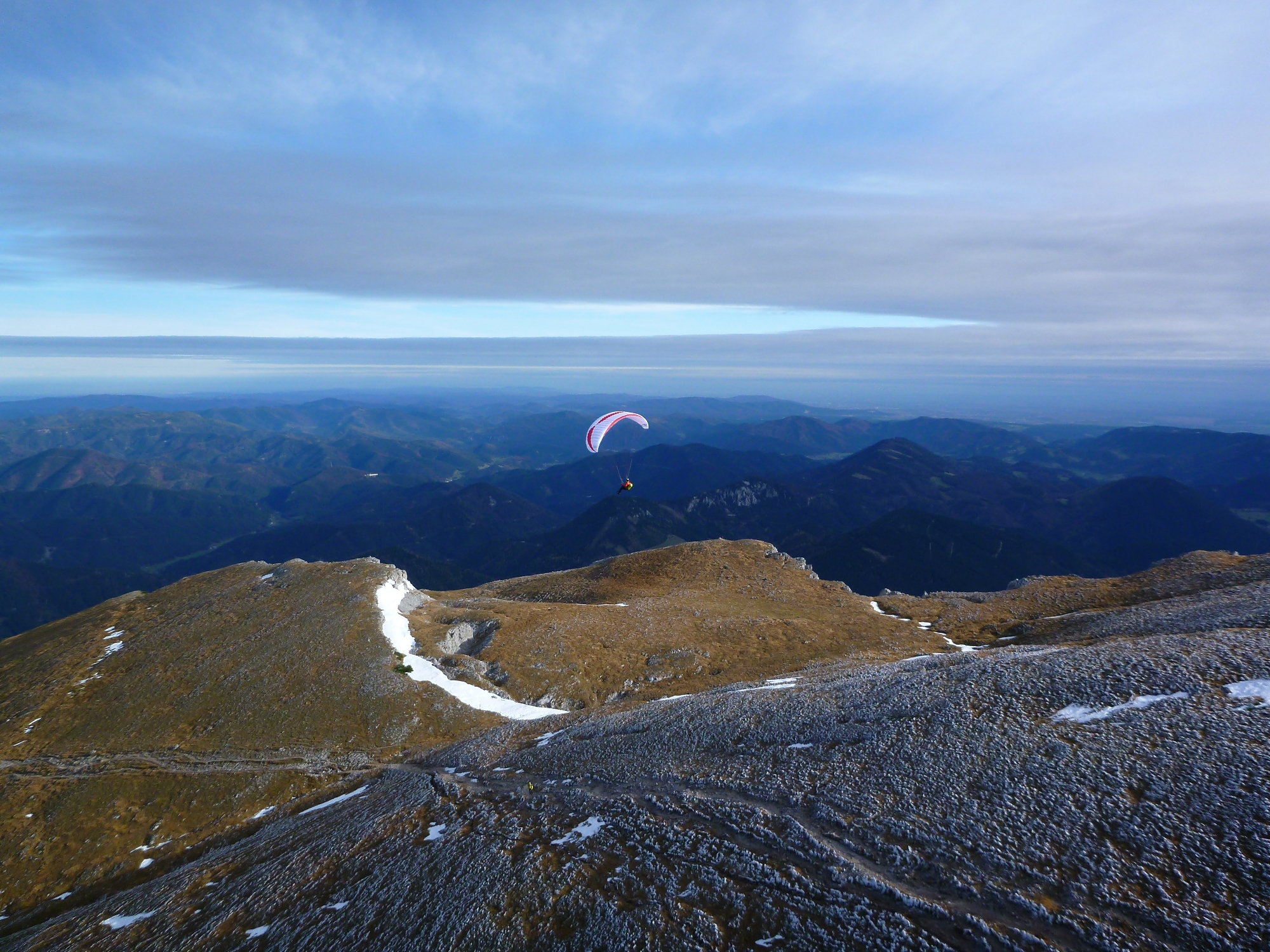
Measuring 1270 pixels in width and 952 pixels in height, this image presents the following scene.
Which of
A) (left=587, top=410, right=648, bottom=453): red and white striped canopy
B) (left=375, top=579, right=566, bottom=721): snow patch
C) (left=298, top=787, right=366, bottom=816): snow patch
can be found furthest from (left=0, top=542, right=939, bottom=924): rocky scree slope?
(left=587, top=410, right=648, bottom=453): red and white striped canopy

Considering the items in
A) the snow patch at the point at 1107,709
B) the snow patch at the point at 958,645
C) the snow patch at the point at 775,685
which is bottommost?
the snow patch at the point at 958,645

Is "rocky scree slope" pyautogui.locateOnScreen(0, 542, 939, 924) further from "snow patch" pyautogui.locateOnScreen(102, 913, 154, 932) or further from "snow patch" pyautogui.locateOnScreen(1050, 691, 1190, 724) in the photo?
"snow patch" pyautogui.locateOnScreen(1050, 691, 1190, 724)

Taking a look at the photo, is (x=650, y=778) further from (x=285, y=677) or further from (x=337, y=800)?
(x=285, y=677)

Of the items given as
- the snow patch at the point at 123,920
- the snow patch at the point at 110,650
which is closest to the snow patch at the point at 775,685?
the snow patch at the point at 123,920

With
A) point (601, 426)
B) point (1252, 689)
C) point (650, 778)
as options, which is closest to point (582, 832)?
point (650, 778)

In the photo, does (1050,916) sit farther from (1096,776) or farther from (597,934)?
(597,934)

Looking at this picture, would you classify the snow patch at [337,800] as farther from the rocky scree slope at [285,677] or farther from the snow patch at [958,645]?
the snow patch at [958,645]
